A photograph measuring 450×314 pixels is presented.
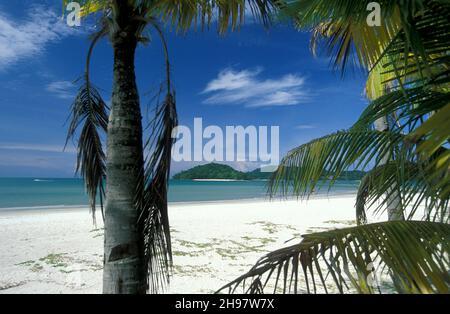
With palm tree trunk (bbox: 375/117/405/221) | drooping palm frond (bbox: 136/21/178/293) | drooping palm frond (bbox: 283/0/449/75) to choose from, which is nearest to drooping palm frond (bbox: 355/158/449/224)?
palm tree trunk (bbox: 375/117/405/221)

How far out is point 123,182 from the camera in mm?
2623

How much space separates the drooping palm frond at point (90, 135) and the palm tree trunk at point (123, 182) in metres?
0.95

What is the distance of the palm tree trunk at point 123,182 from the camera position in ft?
8.43

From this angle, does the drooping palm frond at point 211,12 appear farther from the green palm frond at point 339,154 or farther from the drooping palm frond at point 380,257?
the drooping palm frond at point 380,257

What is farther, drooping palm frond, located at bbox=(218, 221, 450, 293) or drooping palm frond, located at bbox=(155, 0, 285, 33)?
drooping palm frond, located at bbox=(155, 0, 285, 33)

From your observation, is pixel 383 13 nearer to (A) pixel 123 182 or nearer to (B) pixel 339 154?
(B) pixel 339 154

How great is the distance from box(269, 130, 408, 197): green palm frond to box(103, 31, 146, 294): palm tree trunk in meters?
1.37

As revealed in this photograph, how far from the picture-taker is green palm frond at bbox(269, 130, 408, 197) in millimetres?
2125

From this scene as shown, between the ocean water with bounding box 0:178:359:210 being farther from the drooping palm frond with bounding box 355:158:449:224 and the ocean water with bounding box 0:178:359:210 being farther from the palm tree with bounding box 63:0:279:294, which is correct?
the palm tree with bounding box 63:0:279:294

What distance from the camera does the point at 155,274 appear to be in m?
2.82

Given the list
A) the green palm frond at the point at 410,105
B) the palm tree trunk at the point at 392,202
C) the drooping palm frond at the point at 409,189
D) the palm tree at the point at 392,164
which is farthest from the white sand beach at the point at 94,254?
the green palm frond at the point at 410,105

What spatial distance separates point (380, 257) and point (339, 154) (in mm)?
911
